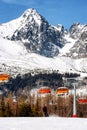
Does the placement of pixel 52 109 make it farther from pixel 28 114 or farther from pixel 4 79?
pixel 4 79

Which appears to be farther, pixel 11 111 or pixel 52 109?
pixel 52 109
